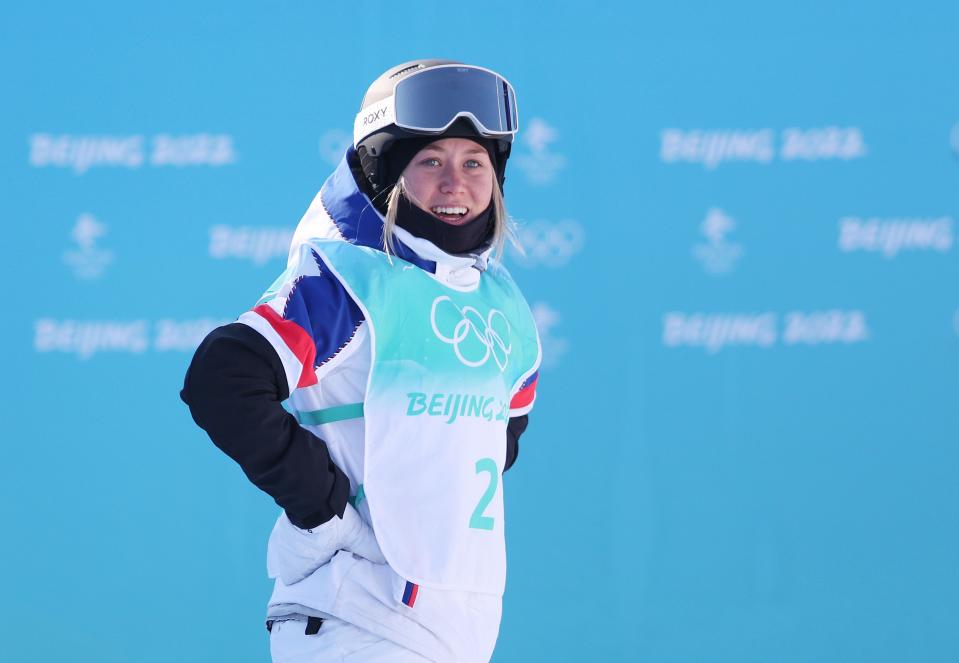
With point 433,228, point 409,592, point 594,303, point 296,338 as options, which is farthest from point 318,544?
point 594,303

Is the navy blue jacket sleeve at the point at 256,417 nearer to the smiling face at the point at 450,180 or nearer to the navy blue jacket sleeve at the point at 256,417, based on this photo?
the navy blue jacket sleeve at the point at 256,417

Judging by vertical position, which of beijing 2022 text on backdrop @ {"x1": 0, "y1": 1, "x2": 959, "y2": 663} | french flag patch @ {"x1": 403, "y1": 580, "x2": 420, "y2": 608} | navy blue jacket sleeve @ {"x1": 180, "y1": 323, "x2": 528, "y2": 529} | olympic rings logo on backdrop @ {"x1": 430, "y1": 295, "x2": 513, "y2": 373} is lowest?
french flag patch @ {"x1": 403, "y1": 580, "x2": 420, "y2": 608}

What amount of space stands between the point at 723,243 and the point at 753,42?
0.52m

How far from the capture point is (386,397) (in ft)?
4.87

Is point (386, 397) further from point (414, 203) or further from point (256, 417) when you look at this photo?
point (414, 203)

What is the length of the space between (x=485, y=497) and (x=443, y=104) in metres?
0.53

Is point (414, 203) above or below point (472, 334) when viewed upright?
above

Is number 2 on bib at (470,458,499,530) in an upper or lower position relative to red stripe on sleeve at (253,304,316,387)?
lower

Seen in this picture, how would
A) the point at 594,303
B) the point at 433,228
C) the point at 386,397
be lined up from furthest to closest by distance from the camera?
the point at 594,303 < the point at 433,228 < the point at 386,397

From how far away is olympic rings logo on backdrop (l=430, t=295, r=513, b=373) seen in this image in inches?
61.4

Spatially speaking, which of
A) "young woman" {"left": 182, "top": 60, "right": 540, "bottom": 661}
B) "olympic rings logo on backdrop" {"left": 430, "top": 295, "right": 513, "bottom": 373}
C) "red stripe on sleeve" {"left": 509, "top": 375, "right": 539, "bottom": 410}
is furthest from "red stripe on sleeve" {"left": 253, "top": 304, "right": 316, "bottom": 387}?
"red stripe on sleeve" {"left": 509, "top": 375, "right": 539, "bottom": 410}

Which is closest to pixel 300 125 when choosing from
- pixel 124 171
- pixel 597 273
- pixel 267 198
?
pixel 267 198

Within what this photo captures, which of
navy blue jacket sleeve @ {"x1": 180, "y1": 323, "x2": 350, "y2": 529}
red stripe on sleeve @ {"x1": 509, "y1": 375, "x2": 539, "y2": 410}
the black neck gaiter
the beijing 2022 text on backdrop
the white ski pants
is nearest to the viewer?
navy blue jacket sleeve @ {"x1": 180, "y1": 323, "x2": 350, "y2": 529}

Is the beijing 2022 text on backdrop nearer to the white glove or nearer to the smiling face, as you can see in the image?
the smiling face
